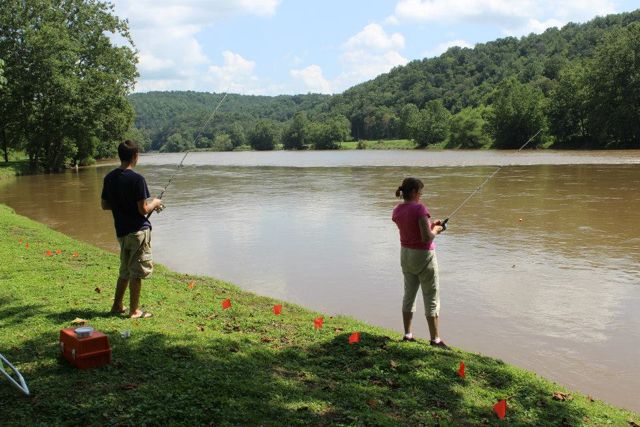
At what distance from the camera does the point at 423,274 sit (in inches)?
264

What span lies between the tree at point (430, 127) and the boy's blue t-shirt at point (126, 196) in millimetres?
118948

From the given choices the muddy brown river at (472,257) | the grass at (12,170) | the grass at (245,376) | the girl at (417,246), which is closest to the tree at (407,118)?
the grass at (12,170)

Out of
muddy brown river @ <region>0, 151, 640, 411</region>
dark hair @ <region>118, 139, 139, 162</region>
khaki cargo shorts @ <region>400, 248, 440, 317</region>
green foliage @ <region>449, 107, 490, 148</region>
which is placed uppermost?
green foliage @ <region>449, 107, 490, 148</region>

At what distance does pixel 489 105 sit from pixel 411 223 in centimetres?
12504

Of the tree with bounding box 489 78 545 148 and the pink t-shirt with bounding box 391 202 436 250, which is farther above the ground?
the tree with bounding box 489 78 545 148

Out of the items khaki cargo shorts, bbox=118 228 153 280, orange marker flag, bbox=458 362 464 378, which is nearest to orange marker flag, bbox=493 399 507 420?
orange marker flag, bbox=458 362 464 378

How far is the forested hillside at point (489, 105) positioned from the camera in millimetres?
74562

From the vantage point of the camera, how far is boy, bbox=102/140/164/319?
6652mm

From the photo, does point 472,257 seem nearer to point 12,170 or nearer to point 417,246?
point 417,246

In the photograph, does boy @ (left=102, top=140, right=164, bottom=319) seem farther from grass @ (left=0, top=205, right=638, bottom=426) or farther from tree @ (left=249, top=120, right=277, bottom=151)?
tree @ (left=249, top=120, right=277, bottom=151)

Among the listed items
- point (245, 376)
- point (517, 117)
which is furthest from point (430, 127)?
point (245, 376)

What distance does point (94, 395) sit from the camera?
4.66 metres

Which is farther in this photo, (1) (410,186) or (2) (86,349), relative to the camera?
(1) (410,186)

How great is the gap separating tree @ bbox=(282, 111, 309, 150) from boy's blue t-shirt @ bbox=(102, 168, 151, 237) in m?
152
